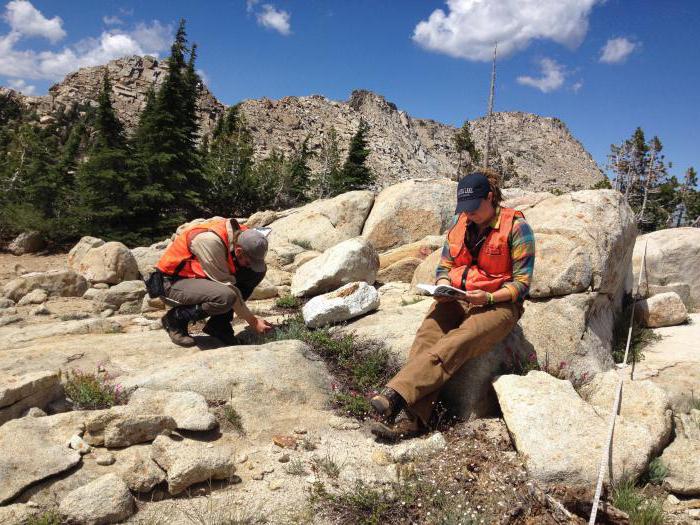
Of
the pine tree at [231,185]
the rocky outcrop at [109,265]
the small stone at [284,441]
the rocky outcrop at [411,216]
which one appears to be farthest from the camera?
the pine tree at [231,185]

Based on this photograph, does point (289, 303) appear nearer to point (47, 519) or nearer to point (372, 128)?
point (47, 519)

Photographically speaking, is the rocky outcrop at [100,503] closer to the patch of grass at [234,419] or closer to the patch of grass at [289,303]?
the patch of grass at [234,419]

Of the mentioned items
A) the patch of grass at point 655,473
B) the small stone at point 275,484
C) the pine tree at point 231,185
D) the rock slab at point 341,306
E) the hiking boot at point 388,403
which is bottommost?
the small stone at point 275,484

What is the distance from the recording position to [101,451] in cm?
367

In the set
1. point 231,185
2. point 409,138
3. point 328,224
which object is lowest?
point 328,224

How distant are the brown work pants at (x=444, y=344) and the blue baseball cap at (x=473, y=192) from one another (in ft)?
3.30

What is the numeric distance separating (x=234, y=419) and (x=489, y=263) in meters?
2.88

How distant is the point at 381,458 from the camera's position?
4.04 m

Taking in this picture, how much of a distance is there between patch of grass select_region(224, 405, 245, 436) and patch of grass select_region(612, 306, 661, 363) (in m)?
4.92

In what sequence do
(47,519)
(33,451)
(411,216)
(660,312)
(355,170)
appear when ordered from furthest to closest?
(355,170) → (411,216) → (660,312) → (33,451) → (47,519)

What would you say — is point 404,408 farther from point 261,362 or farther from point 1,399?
point 1,399

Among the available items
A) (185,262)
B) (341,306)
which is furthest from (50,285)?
(341,306)

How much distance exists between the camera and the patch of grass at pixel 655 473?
3.88m

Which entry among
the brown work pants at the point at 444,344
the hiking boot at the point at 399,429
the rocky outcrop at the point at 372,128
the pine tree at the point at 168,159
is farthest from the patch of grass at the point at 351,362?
the rocky outcrop at the point at 372,128
